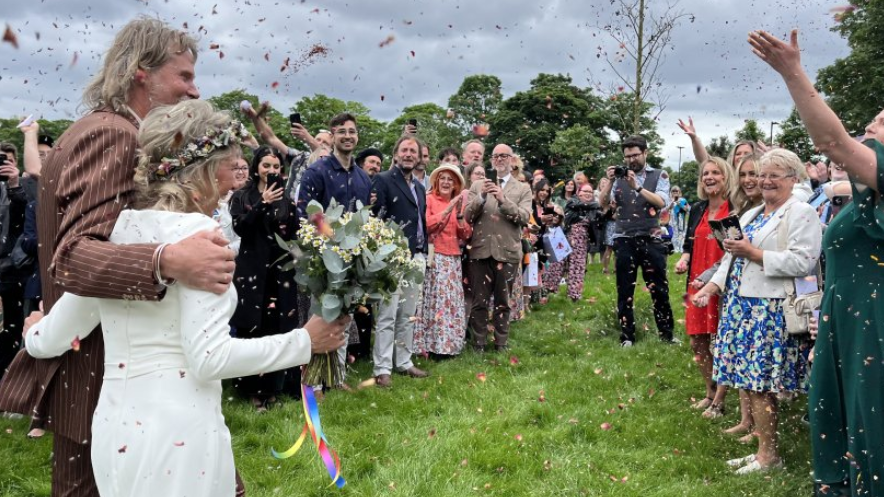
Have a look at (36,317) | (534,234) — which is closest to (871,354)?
(36,317)

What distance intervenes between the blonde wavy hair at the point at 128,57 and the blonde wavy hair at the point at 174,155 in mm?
318

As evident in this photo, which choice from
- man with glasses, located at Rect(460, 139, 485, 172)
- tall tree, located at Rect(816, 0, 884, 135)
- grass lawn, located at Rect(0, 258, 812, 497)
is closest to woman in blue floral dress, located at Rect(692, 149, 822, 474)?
grass lawn, located at Rect(0, 258, 812, 497)

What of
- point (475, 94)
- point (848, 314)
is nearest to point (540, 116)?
point (475, 94)

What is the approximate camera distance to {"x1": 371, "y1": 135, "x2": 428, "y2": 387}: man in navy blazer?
707 cm

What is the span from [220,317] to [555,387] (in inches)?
204

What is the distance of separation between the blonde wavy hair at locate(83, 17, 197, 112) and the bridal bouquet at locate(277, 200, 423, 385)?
80 centimetres

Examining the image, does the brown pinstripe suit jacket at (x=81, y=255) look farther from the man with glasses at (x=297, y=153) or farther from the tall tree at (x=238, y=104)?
the man with glasses at (x=297, y=153)

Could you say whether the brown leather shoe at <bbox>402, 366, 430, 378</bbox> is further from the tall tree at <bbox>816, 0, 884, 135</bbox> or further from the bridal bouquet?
the tall tree at <bbox>816, 0, 884, 135</bbox>

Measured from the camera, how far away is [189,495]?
1.95 metres

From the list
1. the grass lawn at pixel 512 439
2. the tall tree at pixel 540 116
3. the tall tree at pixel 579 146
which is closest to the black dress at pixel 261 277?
the grass lawn at pixel 512 439

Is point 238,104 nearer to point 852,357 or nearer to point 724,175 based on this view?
point 724,175

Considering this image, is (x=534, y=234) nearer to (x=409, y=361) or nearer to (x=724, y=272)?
(x=409, y=361)

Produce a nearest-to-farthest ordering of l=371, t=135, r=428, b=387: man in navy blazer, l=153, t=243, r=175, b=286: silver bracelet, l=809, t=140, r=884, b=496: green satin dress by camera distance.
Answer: l=153, t=243, r=175, b=286: silver bracelet → l=809, t=140, r=884, b=496: green satin dress → l=371, t=135, r=428, b=387: man in navy blazer

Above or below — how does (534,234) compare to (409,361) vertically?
above
